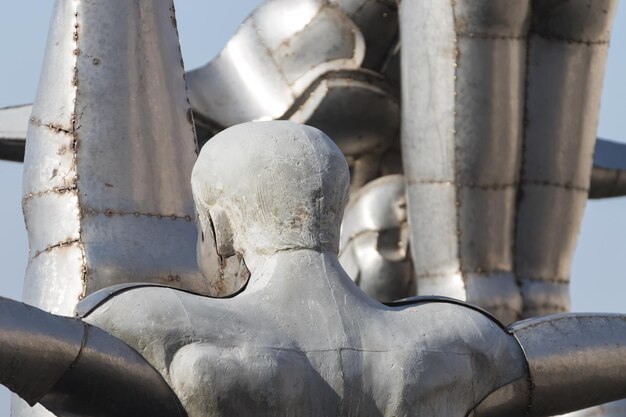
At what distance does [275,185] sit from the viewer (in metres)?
2.63

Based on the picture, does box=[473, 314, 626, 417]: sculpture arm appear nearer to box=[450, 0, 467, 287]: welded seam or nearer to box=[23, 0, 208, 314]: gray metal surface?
box=[23, 0, 208, 314]: gray metal surface

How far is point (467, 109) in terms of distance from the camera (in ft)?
16.6

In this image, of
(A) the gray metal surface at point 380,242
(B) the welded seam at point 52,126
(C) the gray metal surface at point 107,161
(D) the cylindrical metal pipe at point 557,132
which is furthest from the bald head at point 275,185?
(A) the gray metal surface at point 380,242

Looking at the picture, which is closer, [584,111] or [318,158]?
[318,158]

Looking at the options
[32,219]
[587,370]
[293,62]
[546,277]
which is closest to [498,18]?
[546,277]

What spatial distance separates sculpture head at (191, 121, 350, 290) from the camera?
2.63 metres

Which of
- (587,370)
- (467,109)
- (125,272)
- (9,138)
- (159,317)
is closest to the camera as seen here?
(159,317)

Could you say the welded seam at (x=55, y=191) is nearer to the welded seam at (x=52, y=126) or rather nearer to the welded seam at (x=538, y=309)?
the welded seam at (x=52, y=126)

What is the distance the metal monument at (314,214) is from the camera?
99.4 inches

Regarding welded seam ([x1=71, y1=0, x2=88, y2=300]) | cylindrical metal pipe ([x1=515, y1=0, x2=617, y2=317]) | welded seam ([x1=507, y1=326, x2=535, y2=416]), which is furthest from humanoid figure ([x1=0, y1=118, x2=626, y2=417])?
cylindrical metal pipe ([x1=515, y1=0, x2=617, y2=317])

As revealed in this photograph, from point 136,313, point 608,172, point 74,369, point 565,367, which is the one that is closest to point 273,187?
point 136,313

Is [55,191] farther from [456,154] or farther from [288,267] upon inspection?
[456,154]

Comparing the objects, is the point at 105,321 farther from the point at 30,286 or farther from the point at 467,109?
the point at 467,109

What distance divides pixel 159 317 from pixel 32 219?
1.22 metres
